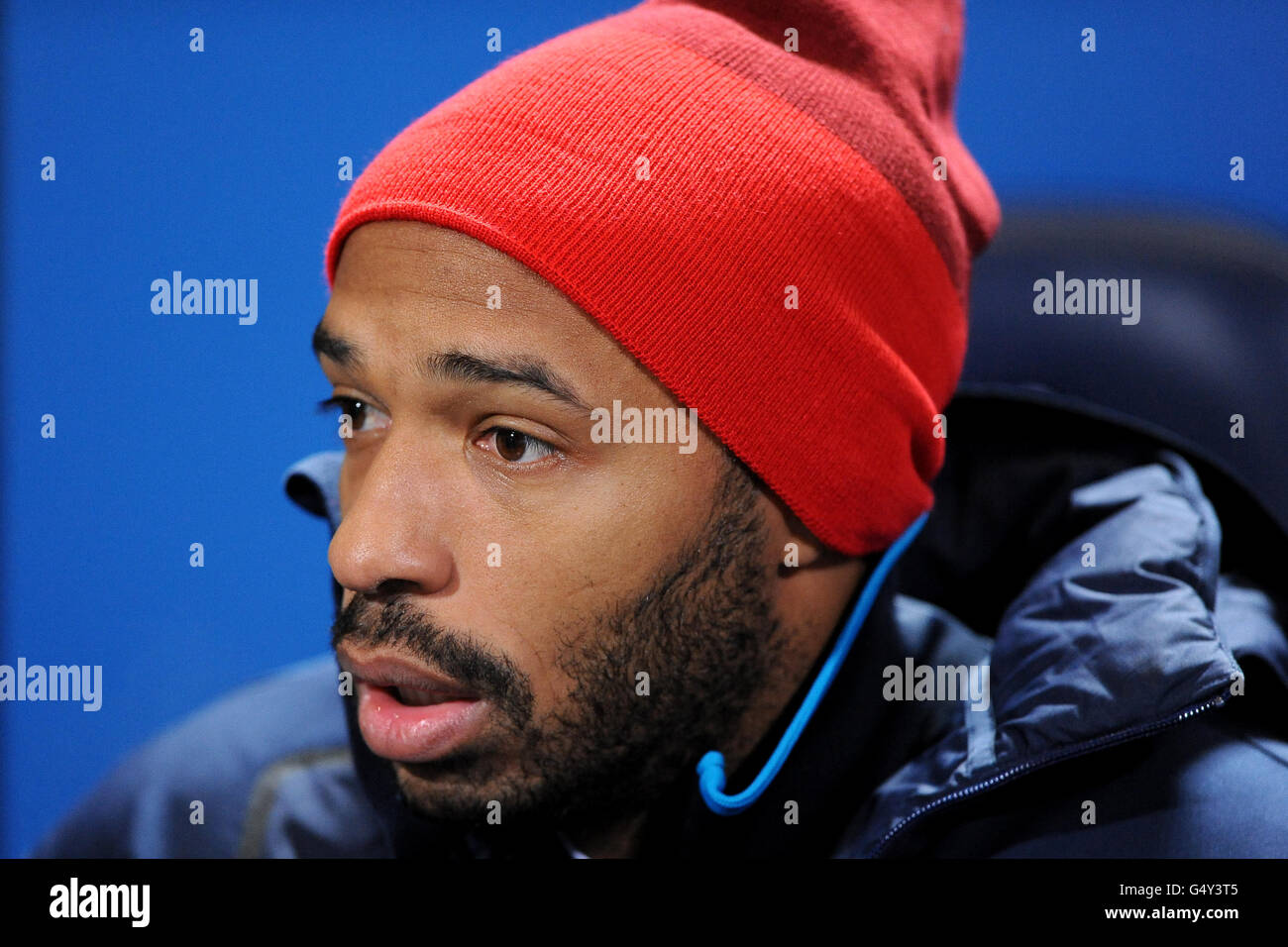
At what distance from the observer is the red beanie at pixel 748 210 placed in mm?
916

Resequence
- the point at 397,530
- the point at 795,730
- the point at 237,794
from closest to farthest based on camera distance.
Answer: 1. the point at 397,530
2. the point at 795,730
3. the point at 237,794

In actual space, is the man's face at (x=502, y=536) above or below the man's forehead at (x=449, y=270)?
below

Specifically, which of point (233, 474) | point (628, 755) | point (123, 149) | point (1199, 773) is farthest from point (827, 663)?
point (123, 149)

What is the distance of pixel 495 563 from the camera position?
907 mm

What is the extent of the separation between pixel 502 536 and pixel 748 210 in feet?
1.13

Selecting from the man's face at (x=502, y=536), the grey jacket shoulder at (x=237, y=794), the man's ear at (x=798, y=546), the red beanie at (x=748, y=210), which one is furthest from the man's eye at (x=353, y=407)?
the grey jacket shoulder at (x=237, y=794)

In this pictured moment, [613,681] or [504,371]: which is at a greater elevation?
[504,371]

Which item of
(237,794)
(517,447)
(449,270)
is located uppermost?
(449,270)

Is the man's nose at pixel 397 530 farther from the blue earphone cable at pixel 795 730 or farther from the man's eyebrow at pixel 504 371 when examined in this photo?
the blue earphone cable at pixel 795 730

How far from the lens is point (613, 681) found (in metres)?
0.95

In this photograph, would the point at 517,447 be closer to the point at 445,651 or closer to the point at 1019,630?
the point at 445,651

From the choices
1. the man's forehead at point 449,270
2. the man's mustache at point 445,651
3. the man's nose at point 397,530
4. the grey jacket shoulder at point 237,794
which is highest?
the man's forehead at point 449,270

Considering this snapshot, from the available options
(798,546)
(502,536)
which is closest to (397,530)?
(502,536)

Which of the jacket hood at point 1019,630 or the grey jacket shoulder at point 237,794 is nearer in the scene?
the jacket hood at point 1019,630
